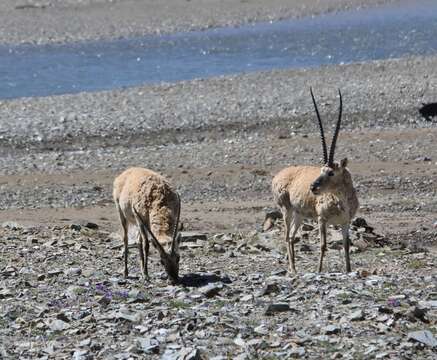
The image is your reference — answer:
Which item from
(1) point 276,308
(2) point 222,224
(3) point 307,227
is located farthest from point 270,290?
(2) point 222,224

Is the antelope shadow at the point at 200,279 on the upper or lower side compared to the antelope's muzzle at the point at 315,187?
lower

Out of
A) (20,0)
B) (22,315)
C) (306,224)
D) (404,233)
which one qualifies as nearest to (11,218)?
(306,224)

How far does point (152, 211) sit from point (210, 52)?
31.5 metres

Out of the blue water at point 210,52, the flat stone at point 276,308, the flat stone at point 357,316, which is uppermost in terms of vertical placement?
the flat stone at point 357,316

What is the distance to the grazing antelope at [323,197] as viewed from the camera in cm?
1398

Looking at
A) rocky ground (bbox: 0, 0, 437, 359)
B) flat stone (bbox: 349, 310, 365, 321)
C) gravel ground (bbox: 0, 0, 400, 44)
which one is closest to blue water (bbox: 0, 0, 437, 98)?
gravel ground (bbox: 0, 0, 400, 44)

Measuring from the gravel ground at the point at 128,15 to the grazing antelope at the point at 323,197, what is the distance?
35689mm

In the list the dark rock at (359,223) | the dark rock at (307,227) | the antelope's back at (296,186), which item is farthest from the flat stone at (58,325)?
the dark rock at (359,223)

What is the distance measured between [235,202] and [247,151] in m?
3.99

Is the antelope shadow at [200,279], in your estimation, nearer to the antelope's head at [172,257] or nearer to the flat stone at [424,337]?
Answer: the antelope's head at [172,257]

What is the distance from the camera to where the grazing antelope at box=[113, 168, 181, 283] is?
12852 millimetres

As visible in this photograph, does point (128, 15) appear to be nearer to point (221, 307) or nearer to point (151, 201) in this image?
point (151, 201)

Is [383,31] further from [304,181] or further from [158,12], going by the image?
[304,181]

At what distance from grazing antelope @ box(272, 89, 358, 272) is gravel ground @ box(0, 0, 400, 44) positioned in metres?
35.7
